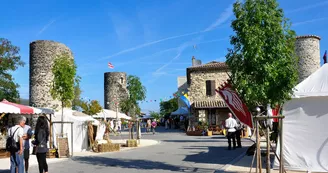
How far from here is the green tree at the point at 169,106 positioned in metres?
→ 72.4

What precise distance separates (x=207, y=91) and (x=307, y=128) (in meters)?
23.1

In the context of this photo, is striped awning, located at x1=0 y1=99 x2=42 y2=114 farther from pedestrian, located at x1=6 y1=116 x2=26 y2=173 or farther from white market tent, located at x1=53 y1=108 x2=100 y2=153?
pedestrian, located at x1=6 y1=116 x2=26 y2=173

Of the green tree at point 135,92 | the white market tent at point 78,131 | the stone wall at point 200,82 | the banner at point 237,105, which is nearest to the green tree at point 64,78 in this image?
the white market tent at point 78,131

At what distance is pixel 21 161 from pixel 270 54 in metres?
6.65

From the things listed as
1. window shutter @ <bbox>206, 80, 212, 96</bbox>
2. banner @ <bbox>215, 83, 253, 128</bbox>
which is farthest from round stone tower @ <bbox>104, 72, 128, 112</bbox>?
banner @ <bbox>215, 83, 253, 128</bbox>

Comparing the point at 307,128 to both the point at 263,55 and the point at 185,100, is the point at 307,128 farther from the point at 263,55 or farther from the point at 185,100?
the point at 185,100

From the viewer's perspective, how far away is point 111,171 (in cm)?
961

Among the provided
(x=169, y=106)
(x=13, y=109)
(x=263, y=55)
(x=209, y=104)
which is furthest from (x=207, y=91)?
(x=169, y=106)

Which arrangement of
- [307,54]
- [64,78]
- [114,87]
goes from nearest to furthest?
[64,78] → [307,54] → [114,87]

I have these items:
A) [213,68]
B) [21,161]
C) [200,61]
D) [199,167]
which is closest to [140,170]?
[199,167]

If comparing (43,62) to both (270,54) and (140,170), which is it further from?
(270,54)

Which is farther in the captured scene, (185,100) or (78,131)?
(185,100)

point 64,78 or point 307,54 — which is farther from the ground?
point 307,54

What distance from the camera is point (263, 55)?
8.30 metres
